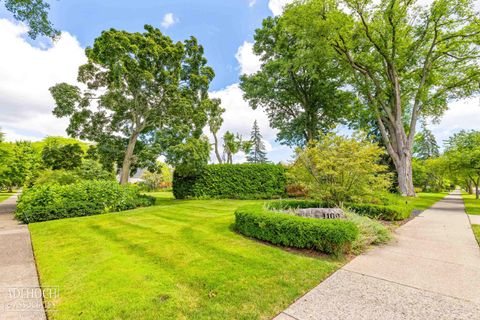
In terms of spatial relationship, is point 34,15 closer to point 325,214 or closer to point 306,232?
point 306,232

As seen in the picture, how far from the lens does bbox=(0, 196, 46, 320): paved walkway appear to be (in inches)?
96.0

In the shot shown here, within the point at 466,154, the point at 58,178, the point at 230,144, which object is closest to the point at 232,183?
the point at 58,178

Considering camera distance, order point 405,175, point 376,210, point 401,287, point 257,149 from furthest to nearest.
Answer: point 257,149 < point 405,175 < point 376,210 < point 401,287

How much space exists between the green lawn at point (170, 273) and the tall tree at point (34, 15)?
6.12 m

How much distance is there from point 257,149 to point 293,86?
26.9m

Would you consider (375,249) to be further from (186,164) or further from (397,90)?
(397,90)

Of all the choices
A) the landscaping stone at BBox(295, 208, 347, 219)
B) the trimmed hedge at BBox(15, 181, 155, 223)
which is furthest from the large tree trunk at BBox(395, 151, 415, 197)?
the trimmed hedge at BBox(15, 181, 155, 223)

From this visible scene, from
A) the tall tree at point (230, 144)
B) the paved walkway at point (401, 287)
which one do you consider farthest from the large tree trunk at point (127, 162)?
the tall tree at point (230, 144)

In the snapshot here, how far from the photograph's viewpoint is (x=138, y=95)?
43.7 feet

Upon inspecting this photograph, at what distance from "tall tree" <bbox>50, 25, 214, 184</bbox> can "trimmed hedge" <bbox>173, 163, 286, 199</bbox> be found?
9.30 ft

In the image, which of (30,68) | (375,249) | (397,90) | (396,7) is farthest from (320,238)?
(396,7)

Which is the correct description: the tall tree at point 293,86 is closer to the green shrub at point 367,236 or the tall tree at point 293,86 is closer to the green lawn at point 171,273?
the green shrub at point 367,236

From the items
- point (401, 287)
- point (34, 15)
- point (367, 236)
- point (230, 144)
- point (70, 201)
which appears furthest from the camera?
point (230, 144)

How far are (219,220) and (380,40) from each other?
15.8 m
